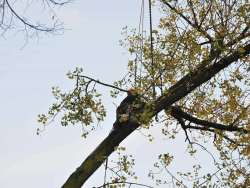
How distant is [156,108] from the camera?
8.38m

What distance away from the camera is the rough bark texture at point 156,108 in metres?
8.39

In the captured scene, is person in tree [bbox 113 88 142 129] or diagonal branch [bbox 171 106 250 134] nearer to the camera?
person in tree [bbox 113 88 142 129]

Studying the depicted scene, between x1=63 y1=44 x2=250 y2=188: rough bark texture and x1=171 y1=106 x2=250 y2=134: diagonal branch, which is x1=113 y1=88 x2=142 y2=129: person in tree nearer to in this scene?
x1=63 y1=44 x2=250 y2=188: rough bark texture

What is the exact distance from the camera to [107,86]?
880 centimetres

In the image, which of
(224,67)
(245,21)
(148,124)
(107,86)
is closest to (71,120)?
(107,86)

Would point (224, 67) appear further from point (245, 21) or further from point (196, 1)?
point (196, 1)

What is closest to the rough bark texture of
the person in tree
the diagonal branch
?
the person in tree

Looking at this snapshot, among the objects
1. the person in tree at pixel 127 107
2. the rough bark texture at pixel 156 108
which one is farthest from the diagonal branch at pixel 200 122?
the person in tree at pixel 127 107

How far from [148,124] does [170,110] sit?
162cm

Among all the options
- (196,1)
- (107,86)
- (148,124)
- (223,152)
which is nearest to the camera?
(148,124)

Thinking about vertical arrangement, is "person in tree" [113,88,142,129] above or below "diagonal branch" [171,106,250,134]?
below

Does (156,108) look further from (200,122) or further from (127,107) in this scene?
(200,122)

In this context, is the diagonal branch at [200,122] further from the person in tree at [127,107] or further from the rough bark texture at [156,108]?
the person in tree at [127,107]

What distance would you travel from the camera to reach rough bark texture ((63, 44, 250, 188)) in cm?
839
